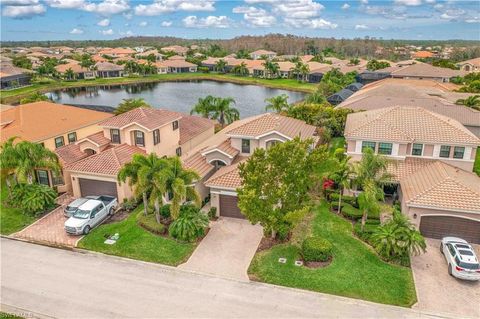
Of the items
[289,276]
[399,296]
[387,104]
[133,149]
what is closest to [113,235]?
[133,149]

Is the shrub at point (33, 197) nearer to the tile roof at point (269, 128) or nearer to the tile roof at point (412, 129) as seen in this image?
the tile roof at point (269, 128)

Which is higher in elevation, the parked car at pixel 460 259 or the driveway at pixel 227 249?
the parked car at pixel 460 259

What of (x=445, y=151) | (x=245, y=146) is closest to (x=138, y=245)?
(x=245, y=146)

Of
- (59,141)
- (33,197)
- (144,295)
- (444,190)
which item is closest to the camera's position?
(144,295)

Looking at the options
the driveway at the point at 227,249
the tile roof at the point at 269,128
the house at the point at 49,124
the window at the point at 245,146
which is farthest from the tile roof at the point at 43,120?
the driveway at the point at 227,249

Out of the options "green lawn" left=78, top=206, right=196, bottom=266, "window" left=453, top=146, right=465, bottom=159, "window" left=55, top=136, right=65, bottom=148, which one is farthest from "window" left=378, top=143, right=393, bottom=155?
"window" left=55, top=136, right=65, bottom=148

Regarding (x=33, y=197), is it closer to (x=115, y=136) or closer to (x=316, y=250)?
(x=115, y=136)
